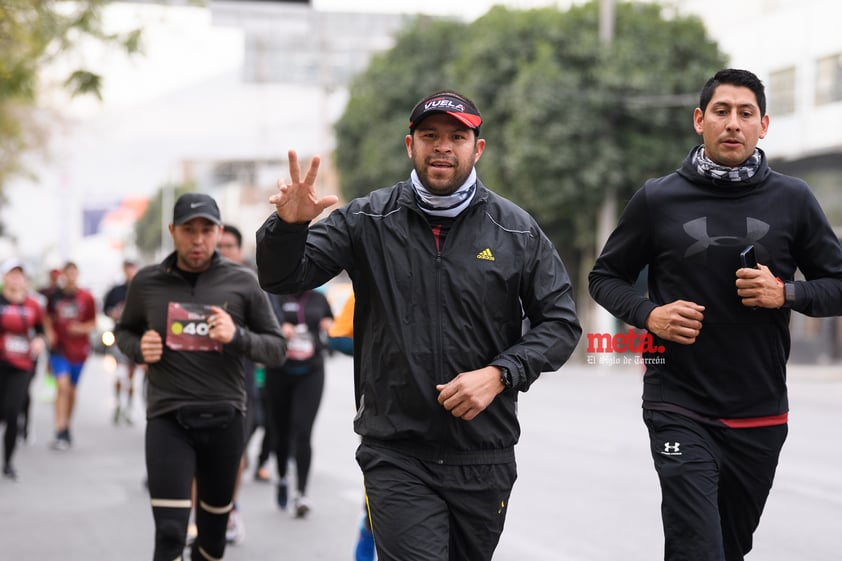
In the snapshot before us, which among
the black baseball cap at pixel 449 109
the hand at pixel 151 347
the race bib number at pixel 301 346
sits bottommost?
the race bib number at pixel 301 346

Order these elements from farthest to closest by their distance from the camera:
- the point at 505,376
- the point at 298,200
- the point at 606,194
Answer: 1. the point at 606,194
2. the point at 505,376
3. the point at 298,200

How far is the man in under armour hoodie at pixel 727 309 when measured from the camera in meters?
4.56

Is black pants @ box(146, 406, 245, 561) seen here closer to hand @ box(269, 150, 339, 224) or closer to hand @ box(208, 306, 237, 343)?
hand @ box(208, 306, 237, 343)

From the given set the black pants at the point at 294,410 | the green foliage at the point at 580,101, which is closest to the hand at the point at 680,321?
the black pants at the point at 294,410

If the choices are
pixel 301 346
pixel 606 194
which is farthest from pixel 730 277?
pixel 606 194

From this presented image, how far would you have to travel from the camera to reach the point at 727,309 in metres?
4.63

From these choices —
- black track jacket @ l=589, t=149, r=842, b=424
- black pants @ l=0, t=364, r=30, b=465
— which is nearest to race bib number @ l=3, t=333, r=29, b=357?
black pants @ l=0, t=364, r=30, b=465

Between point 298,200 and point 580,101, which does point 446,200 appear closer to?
point 298,200

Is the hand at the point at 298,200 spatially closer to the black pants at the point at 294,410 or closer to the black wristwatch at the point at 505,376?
the black wristwatch at the point at 505,376

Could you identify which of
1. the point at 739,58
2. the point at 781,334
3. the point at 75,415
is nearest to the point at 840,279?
the point at 781,334

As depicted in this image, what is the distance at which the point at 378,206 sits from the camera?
436 cm

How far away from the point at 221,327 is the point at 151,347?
0.37 metres

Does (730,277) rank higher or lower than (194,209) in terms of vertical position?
lower

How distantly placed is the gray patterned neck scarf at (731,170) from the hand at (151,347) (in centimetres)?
285
